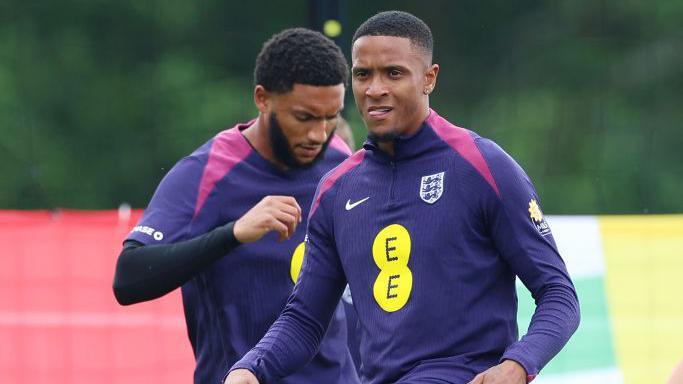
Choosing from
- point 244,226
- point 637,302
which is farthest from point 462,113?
point 244,226

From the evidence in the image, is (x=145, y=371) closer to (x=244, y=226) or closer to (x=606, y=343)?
(x=606, y=343)

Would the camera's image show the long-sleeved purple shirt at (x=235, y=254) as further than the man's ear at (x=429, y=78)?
Yes

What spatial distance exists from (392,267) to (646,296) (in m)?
2.97

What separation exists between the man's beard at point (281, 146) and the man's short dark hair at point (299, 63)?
0.40ft

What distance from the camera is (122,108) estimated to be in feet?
25.0

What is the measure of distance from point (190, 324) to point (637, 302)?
243cm

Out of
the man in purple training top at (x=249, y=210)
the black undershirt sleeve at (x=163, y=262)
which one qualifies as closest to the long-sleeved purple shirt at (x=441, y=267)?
the black undershirt sleeve at (x=163, y=262)

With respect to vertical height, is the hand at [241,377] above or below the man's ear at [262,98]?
below

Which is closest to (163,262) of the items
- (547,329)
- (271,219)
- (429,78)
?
(271,219)

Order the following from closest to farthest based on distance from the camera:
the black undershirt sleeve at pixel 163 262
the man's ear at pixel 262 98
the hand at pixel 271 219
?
the hand at pixel 271 219 → the black undershirt sleeve at pixel 163 262 → the man's ear at pixel 262 98

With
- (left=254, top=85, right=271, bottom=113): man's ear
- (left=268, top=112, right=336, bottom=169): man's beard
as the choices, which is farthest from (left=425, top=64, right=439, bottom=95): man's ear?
(left=254, top=85, right=271, bottom=113): man's ear

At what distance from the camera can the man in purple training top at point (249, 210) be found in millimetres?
5078

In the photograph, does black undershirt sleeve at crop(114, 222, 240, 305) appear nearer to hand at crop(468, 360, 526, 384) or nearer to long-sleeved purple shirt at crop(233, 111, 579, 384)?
long-sleeved purple shirt at crop(233, 111, 579, 384)

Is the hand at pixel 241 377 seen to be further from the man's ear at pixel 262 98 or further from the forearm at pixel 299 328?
the man's ear at pixel 262 98
